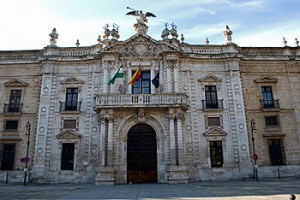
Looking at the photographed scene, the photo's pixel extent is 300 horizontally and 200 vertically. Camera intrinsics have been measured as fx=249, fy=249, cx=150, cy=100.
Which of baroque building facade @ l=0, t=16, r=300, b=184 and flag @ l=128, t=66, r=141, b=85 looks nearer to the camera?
baroque building facade @ l=0, t=16, r=300, b=184

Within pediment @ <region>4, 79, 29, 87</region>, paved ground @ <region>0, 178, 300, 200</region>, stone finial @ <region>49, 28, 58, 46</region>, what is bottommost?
paved ground @ <region>0, 178, 300, 200</region>

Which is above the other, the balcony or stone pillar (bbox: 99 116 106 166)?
the balcony

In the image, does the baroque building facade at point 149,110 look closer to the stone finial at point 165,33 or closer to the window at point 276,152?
the window at point 276,152

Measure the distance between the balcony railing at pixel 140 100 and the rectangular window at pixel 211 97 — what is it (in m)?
2.95

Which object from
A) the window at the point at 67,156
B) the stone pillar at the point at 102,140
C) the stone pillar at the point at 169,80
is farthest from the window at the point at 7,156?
the stone pillar at the point at 169,80

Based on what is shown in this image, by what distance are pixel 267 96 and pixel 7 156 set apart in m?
23.9

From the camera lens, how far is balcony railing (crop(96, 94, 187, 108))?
67.3 ft

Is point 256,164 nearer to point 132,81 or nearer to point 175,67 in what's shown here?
point 175,67

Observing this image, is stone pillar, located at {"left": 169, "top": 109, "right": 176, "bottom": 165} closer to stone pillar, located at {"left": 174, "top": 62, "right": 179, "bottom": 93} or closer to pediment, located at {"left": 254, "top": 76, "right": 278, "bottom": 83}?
stone pillar, located at {"left": 174, "top": 62, "right": 179, "bottom": 93}

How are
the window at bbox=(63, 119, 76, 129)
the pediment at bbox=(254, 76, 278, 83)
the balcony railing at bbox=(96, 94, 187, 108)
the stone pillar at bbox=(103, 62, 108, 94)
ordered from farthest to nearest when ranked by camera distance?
the pediment at bbox=(254, 76, 278, 83)
the stone pillar at bbox=(103, 62, 108, 94)
the window at bbox=(63, 119, 76, 129)
the balcony railing at bbox=(96, 94, 187, 108)

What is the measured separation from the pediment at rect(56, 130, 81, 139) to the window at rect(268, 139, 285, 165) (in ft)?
54.9

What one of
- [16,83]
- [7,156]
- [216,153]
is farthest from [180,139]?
[16,83]

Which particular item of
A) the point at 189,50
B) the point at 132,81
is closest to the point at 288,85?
the point at 189,50

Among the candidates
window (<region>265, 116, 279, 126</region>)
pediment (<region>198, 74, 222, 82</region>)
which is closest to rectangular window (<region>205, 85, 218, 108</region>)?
pediment (<region>198, 74, 222, 82</region>)
